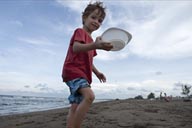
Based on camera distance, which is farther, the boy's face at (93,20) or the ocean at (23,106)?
the ocean at (23,106)

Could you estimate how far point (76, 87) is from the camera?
3.47 m

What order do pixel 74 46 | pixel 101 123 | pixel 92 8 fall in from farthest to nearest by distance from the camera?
1. pixel 101 123
2. pixel 92 8
3. pixel 74 46

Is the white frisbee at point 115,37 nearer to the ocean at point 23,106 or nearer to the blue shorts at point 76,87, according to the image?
the blue shorts at point 76,87

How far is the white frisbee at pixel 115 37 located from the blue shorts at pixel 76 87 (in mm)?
603

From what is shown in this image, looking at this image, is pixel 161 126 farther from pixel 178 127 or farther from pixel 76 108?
pixel 76 108

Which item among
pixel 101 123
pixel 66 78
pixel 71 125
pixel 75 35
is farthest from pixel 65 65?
pixel 101 123

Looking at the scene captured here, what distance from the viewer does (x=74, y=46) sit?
3402mm

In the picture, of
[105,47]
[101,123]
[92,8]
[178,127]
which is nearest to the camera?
[105,47]

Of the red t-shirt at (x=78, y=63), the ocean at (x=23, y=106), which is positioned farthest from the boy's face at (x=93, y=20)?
the ocean at (x=23, y=106)

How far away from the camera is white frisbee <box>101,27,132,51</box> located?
3193 millimetres

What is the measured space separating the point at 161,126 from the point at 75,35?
10.3ft

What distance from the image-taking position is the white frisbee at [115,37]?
319 centimetres

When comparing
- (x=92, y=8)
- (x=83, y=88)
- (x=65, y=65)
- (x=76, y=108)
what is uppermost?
(x=92, y=8)

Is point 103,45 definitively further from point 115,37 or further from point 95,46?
point 115,37
